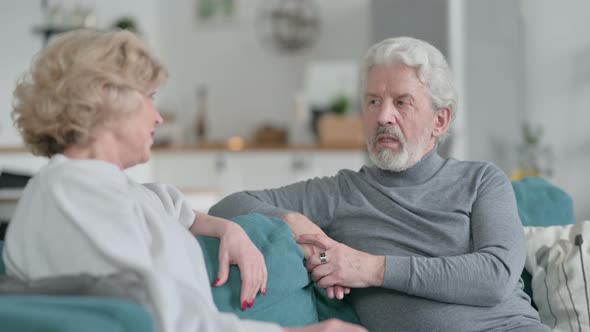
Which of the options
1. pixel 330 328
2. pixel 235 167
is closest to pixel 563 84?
pixel 235 167

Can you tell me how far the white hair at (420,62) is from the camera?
97.5 inches

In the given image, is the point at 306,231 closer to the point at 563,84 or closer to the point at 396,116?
the point at 396,116

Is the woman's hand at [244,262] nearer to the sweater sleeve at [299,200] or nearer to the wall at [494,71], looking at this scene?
the sweater sleeve at [299,200]

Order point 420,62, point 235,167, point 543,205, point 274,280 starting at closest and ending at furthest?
point 274,280
point 420,62
point 543,205
point 235,167

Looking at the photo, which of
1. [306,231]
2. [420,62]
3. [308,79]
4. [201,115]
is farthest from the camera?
[201,115]

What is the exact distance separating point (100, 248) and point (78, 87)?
32 cm

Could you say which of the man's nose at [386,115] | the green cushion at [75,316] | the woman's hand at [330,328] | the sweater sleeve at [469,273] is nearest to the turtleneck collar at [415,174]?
the man's nose at [386,115]

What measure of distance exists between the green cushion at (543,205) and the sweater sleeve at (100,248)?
133cm

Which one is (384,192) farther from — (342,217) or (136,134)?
(136,134)

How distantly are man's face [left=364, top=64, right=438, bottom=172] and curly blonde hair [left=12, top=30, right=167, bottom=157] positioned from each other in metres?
0.82

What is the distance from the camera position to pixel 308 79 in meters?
7.10

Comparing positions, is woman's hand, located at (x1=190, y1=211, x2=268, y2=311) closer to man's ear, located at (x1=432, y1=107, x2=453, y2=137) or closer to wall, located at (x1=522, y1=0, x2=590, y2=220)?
man's ear, located at (x1=432, y1=107, x2=453, y2=137)

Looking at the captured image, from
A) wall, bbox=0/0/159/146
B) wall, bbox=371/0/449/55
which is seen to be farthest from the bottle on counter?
wall, bbox=371/0/449/55

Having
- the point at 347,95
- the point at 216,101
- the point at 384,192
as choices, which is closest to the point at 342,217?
the point at 384,192
